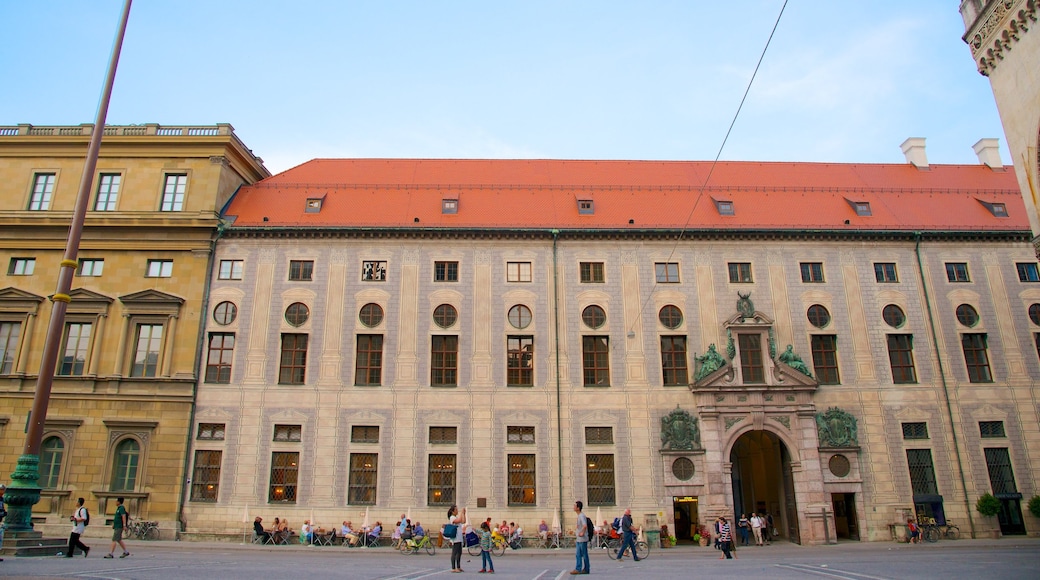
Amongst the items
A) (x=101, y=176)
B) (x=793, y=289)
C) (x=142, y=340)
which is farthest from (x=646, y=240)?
(x=101, y=176)

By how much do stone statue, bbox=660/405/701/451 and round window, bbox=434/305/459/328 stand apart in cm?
1118

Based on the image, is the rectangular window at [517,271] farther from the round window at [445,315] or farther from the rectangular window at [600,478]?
the rectangular window at [600,478]

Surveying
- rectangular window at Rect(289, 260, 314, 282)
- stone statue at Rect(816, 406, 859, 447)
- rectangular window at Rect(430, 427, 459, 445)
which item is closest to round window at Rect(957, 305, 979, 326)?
stone statue at Rect(816, 406, 859, 447)

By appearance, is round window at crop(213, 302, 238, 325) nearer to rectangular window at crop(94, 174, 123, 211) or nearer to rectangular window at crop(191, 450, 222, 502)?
rectangular window at crop(191, 450, 222, 502)

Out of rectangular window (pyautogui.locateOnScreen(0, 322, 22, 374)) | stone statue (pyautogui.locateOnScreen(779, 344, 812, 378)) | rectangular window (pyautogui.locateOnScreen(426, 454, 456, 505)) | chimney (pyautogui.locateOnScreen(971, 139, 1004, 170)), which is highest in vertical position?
chimney (pyautogui.locateOnScreen(971, 139, 1004, 170))

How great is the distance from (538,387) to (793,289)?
13955mm

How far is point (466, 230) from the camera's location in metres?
34.9

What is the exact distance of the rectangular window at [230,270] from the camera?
34281 millimetres

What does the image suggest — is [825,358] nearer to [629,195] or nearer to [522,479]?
[629,195]

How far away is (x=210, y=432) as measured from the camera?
105 feet

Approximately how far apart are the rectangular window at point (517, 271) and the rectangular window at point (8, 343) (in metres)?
23.9

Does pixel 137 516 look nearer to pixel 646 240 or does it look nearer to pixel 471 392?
pixel 471 392

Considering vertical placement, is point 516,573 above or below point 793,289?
below

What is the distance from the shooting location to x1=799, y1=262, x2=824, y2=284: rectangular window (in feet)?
115
